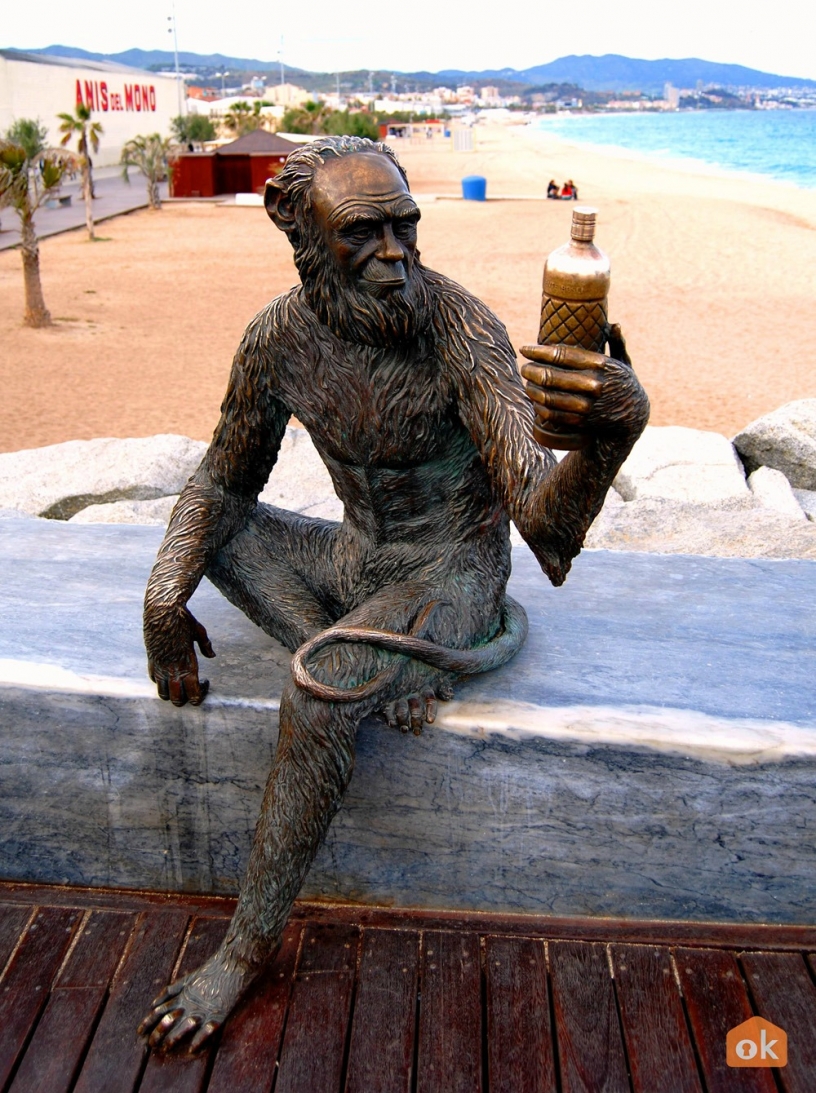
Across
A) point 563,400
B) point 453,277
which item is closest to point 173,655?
point 563,400

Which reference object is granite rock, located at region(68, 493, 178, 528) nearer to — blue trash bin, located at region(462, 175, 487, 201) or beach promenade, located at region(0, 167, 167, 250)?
beach promenade, located at region(0, 167, 167, 250)

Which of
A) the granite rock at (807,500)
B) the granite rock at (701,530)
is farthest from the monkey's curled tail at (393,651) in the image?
the granite rock at (807,500)

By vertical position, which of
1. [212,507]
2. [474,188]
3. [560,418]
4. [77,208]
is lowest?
[77,208]

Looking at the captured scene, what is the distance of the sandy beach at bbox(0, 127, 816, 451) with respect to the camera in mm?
10703

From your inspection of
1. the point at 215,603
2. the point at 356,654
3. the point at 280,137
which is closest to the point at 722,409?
the point at 215,603

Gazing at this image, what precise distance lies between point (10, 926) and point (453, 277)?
585 inches

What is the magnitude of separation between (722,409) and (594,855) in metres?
8.32

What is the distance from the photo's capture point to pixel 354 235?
2162mm

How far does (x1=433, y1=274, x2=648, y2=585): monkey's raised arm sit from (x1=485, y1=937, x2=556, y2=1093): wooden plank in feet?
3.06

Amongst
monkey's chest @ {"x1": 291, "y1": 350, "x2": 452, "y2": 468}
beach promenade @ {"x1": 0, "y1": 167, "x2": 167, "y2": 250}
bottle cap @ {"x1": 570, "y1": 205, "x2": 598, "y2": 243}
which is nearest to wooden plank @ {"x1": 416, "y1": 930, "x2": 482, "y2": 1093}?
monkey's chest @ {"x1": 291, "y1": 350, "x2": 452, "y2": 468}

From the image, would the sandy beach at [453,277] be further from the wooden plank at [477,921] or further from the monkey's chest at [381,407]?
→ the monkey's chest at [381,407]

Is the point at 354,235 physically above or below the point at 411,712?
above

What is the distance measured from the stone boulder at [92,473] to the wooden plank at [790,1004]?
4.01 metres

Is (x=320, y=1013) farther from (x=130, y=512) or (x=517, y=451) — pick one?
(x=130, y=512)
